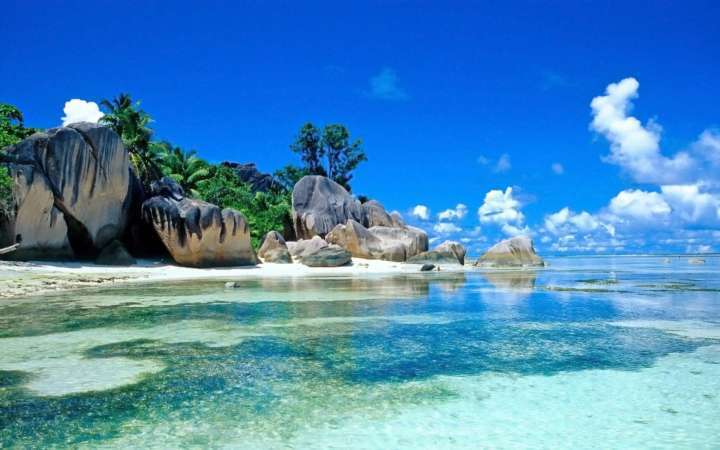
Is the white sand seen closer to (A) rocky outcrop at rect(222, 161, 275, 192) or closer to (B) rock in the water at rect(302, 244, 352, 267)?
(B) rock in the water at rect(302, 244, 352, 267)

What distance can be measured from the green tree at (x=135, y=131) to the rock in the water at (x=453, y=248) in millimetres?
18422

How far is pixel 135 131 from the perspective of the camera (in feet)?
102

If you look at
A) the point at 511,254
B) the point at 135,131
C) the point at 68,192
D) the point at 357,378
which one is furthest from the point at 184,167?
the point at 357,378

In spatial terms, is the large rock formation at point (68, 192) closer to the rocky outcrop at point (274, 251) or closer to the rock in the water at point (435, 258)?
the rocky outcrop at point (274, 251)

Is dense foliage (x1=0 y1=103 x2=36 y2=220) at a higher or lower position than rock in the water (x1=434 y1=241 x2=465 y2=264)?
higher

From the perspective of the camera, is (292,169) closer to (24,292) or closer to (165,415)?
(24,292)

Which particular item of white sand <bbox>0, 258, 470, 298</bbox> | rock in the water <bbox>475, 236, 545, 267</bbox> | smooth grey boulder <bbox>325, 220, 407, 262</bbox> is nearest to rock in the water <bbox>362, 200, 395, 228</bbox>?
smooth grey boulder <bbox>325, 220, 407, 262</bbox>

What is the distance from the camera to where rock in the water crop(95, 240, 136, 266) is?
2171cm

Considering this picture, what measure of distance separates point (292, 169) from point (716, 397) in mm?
44456

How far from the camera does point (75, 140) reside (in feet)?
66.8

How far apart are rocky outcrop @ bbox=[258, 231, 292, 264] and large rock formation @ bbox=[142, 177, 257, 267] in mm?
3175

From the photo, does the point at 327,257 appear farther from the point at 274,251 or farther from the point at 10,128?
the point at 10,128

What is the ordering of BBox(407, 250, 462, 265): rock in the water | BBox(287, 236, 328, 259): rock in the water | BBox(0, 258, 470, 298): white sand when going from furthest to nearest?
BBox(407, 250, 462, 265): rock in the water < BBox(287, 236, 328, 259): rock in the water < BBox(0, 258, 470, 298): white sand

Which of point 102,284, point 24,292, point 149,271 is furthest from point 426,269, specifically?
point 24,292
